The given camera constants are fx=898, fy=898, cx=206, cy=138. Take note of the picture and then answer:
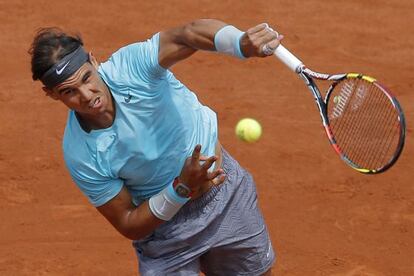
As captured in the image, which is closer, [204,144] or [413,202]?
[204,144]

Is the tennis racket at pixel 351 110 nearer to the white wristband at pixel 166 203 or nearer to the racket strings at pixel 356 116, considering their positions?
the racket strings at pixel 356 116

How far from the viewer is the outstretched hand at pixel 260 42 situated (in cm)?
397

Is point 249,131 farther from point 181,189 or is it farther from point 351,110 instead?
point 181,189

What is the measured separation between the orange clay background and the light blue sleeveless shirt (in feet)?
6.76

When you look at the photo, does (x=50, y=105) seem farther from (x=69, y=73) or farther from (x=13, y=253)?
(x=69, y=73)

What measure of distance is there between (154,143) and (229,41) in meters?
0.66

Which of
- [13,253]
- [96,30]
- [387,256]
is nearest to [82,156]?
[13,253]

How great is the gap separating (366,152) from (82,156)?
1766mm

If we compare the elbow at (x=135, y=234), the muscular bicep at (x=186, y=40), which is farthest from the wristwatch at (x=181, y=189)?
the muscular bicep at (x=186, y=40)

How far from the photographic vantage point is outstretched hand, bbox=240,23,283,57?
13.0 ft

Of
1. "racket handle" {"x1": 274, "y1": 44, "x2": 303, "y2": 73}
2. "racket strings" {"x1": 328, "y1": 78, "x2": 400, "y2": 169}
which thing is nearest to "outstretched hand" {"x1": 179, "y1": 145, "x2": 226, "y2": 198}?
"racket handle" {"x1": 274, "y1": 44, "x2": 303, "y2": 73}

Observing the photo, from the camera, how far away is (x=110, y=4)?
10211mm

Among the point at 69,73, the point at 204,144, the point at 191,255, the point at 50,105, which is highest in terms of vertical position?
the point at 69,73

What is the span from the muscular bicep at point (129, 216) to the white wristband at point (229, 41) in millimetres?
877
